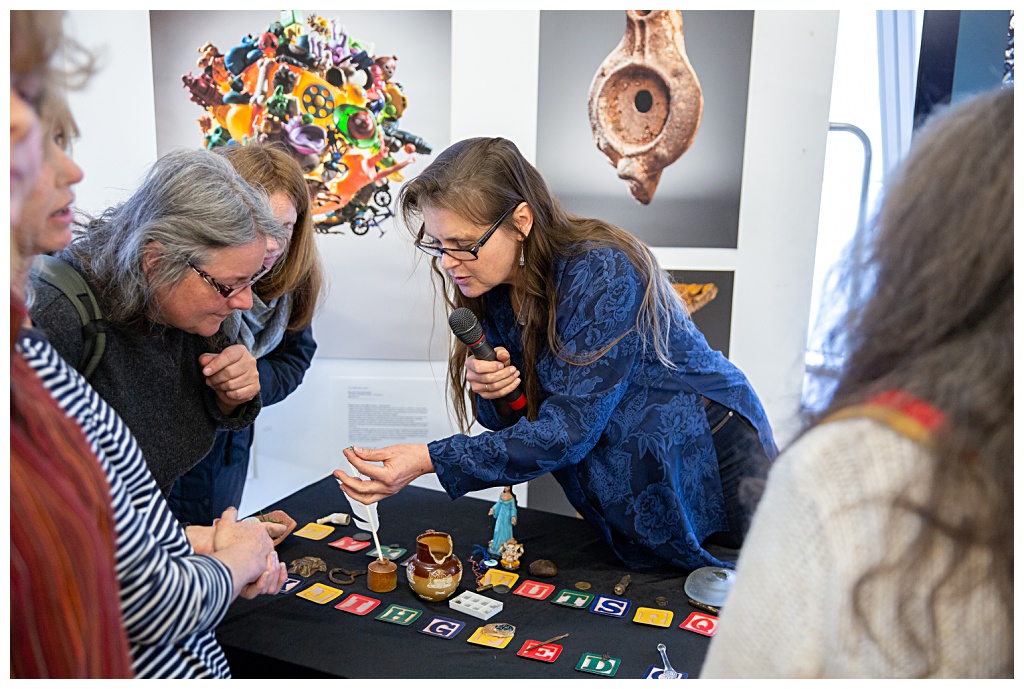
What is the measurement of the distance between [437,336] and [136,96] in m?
1.48

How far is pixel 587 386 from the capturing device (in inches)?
68.2

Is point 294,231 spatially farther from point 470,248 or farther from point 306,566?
point 306,566

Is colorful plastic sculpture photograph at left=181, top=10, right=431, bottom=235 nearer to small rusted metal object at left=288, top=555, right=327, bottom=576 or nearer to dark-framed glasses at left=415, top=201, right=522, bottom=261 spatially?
dark-framed glasses at left=415, top=201, right=522, bottom=261

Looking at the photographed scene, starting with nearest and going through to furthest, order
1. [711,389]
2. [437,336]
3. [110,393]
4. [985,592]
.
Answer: [985,592]
[110,393]
[711,389]
[437,336]

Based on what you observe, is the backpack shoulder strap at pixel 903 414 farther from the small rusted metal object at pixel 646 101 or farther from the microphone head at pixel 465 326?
the small rusted metal object at pixel 646 101

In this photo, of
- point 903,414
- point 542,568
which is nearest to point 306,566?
point 542,568

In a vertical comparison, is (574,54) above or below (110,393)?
above

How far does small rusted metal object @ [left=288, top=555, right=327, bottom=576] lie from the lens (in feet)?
5.79

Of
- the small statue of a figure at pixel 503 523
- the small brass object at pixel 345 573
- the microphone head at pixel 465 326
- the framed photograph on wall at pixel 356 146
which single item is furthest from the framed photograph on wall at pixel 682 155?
the small brass object at pixel 345 573

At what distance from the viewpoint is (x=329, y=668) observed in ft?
4.61

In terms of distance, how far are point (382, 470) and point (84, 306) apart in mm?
683

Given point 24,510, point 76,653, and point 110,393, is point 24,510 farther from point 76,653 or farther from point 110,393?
point 110,393
